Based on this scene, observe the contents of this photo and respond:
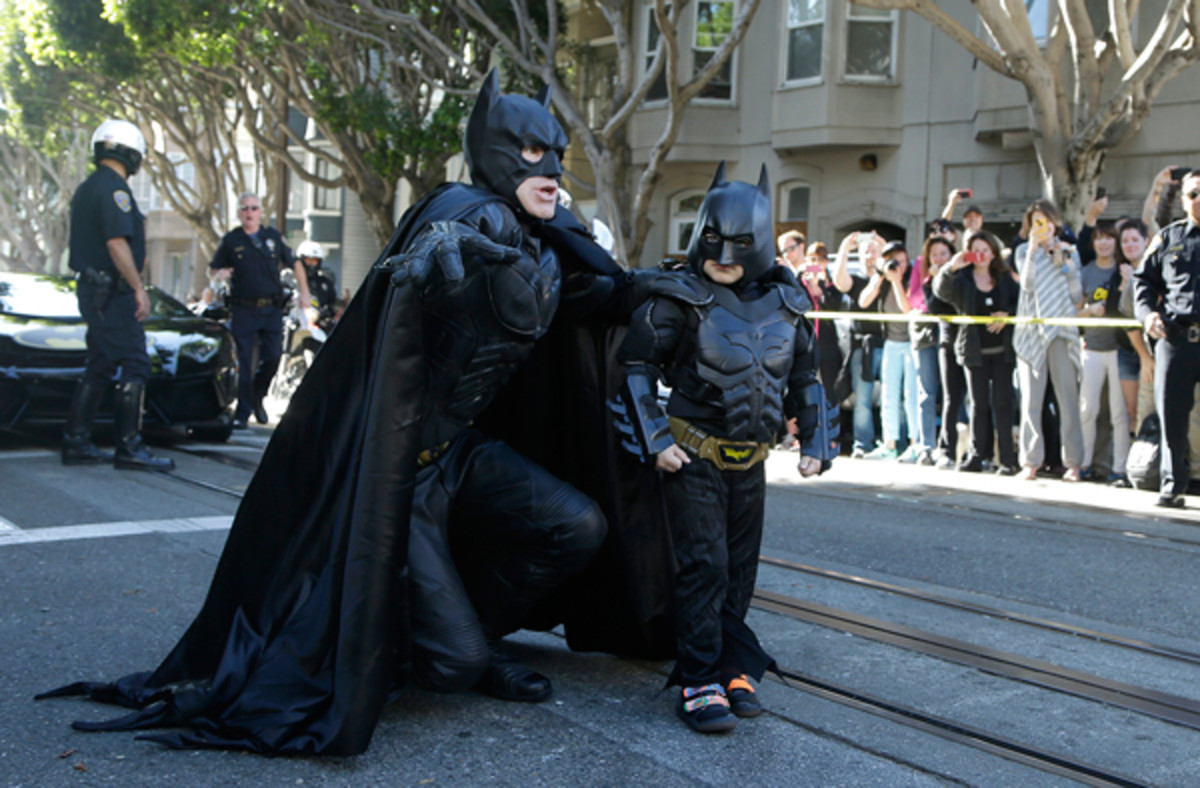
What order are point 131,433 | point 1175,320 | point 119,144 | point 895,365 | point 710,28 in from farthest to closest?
point 710,28 < point 895,365 < point 131,433 < point 119,144 < point 1175,320

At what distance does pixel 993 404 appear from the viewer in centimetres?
1036

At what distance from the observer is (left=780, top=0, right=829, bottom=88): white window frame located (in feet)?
70.6

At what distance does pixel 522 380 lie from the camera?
4426 millimetres

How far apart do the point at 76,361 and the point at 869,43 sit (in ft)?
51.5

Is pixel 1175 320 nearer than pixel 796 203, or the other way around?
pixel 1175 320

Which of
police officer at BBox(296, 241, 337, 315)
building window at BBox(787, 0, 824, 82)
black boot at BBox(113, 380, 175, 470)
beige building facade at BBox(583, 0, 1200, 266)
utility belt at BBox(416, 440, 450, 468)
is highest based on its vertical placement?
building window at BBox(787, 0, 824, 82)

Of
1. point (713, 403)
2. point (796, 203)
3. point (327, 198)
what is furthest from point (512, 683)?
point (327, 198)

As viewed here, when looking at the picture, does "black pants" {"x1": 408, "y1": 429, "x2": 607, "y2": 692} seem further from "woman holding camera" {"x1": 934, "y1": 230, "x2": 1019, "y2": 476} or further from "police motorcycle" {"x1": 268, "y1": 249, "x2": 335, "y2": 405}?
"police motorcycle" {"x1": 268, "y1": 249, "x2": 335, "y2": 405}

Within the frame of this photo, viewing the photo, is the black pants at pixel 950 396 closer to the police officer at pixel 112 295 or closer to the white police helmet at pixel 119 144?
the police officer at pixel 112 295

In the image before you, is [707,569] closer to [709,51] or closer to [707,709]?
[707,709]

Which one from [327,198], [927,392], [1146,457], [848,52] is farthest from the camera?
[327,198]

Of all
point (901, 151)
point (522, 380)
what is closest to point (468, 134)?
point (522, 380)

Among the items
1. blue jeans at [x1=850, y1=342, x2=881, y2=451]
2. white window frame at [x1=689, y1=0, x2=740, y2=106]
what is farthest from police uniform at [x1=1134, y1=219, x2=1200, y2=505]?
white window frame at [x1=689, y1=0, x2=740, y2=106]

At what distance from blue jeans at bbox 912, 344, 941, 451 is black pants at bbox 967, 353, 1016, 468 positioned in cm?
46
